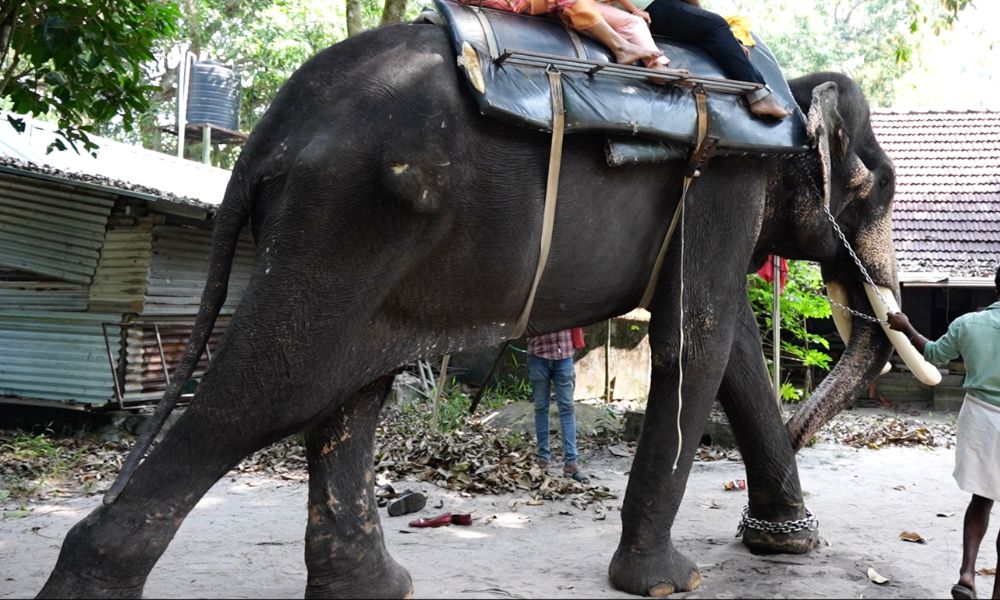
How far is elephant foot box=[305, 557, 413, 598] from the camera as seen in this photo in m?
3.65

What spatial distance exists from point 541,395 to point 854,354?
109 inches

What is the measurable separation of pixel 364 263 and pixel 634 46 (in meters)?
1.45

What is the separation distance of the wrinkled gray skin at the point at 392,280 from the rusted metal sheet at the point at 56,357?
6.37 meters

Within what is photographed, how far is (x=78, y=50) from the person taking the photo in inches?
214

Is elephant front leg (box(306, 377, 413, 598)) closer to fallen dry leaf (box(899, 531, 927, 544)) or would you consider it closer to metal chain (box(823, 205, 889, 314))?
metal chain (box(823, 205, 889, 314))

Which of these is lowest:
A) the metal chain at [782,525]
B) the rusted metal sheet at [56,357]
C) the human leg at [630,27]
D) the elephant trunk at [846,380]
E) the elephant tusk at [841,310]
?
the rusted metal sheet at [56,357]

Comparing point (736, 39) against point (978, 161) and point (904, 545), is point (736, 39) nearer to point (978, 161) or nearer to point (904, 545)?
point (904, 545)

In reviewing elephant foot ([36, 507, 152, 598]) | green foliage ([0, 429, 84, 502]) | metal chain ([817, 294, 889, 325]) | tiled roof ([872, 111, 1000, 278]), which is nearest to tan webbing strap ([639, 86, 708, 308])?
metal chain ([817, 294, 889, 325])

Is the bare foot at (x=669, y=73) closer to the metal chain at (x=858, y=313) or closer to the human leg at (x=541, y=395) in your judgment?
the metal chain at (x=858, y=313)

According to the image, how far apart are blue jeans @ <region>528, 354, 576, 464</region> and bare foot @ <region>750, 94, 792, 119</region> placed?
11.3 ft

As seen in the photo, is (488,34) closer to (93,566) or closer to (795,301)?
(93,566)

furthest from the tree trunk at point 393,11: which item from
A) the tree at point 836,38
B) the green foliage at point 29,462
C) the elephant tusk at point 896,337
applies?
the tree at point 836,38

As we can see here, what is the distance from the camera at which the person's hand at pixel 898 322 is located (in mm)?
4387

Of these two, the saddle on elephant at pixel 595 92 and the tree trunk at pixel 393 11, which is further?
the tree trunk at pixel 393 11
